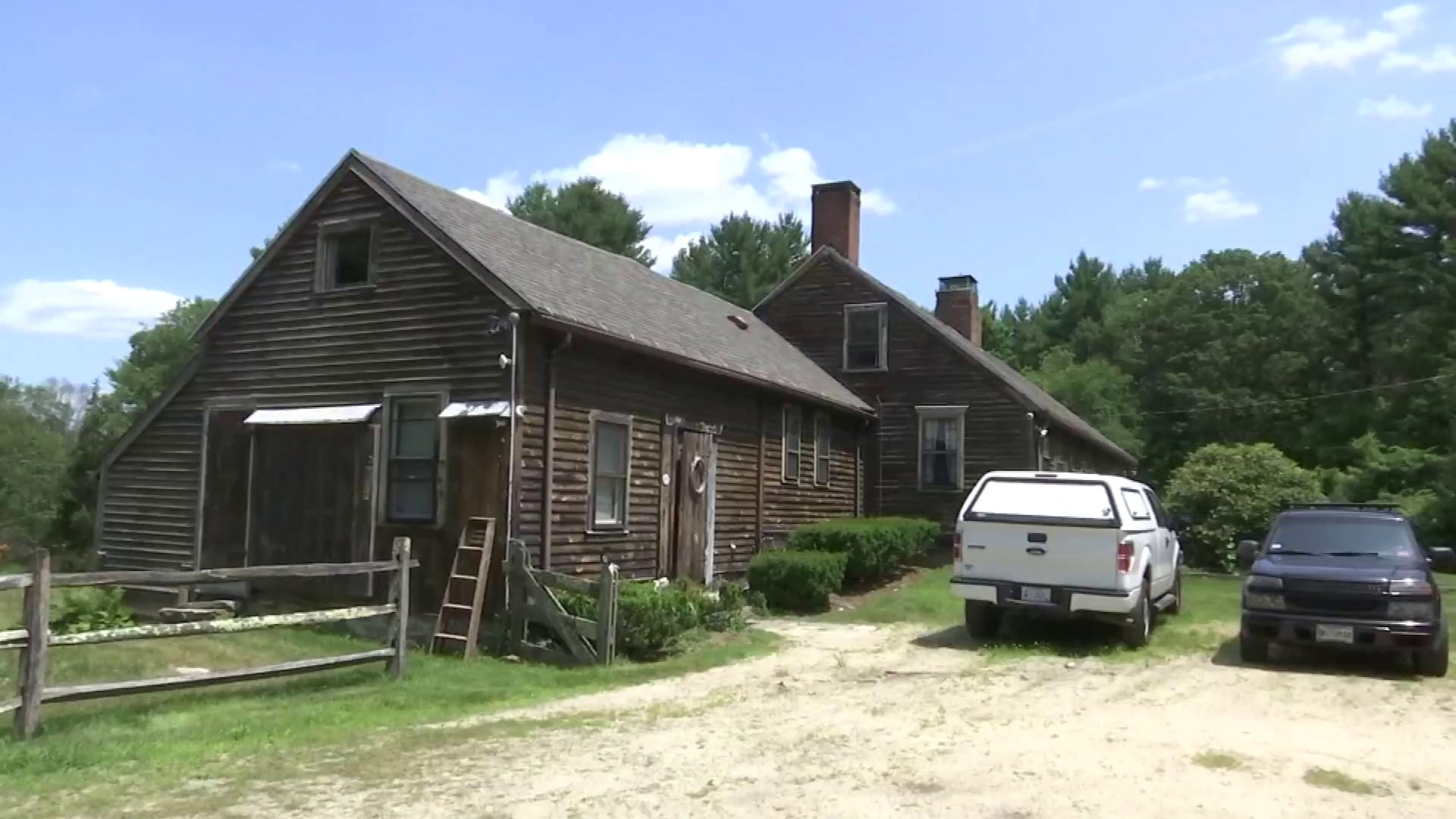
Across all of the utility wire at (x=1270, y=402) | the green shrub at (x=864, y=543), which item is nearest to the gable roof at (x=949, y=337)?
the green shrub at (x=864, y=543)

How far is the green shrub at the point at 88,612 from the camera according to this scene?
43.0 ft

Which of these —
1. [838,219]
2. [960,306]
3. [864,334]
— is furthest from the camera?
[960,306]

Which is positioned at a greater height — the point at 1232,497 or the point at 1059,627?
the point at 1232,497

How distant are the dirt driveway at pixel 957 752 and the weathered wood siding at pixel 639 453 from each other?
12.3 ft

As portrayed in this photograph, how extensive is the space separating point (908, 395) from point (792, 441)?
20.2ft

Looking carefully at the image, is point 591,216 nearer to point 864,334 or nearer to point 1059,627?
point 864,334

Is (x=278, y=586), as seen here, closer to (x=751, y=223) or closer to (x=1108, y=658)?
(x=1108, y=658)

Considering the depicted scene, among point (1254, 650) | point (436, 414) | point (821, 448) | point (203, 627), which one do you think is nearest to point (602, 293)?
point (436, 414)

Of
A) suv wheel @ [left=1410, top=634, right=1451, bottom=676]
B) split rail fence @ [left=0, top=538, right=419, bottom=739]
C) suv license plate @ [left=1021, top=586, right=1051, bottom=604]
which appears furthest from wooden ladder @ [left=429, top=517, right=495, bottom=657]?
suv wheel @ [left=1410, top=634, right=1451, bottom=676]

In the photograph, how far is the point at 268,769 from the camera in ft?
23.8

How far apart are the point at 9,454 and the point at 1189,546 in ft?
184

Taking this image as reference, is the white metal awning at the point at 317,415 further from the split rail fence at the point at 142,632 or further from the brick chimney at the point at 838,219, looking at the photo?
the brick chimney at the point at 838,219

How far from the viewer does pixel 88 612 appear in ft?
43.7

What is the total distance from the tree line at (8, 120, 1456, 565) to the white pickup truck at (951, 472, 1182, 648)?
3004 centimetres
